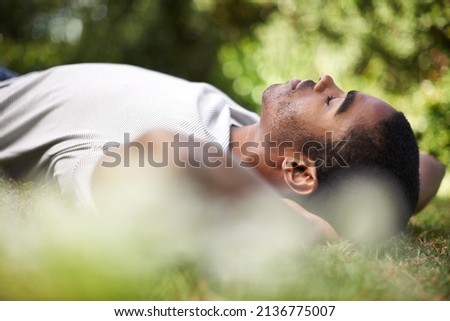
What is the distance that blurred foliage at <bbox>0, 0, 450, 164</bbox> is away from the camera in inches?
182

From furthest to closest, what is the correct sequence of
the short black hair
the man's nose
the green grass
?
the man's nose → the short black hair → the green grass

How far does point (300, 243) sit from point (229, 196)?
29cm

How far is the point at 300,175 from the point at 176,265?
0.85m

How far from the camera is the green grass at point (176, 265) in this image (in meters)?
1.63

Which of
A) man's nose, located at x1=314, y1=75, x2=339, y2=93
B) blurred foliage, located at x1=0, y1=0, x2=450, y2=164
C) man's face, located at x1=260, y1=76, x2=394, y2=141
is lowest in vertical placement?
blurred foliage, located at x1=0, y1=0, x2=450, y2=164

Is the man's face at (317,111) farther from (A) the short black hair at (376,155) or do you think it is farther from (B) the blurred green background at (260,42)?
(B) the blurred green background at (260,42)

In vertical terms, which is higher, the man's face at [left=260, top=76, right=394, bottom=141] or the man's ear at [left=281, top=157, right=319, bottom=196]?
the man's face at [left=260, top=76, right=394, bottom=141]

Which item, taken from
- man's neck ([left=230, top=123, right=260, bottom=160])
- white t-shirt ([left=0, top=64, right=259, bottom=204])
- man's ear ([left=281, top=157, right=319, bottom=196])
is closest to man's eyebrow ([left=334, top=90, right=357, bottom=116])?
man's ear ([left=281, top=157, right=319, bottom=196])

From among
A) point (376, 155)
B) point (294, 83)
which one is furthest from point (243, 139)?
point (376, 155)

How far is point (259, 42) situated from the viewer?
644 centimetres

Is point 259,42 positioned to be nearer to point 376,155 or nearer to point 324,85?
point 324,85

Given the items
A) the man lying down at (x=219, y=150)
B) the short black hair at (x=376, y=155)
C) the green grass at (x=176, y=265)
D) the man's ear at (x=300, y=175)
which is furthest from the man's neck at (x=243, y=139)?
the green grass at (x=176, y=265)

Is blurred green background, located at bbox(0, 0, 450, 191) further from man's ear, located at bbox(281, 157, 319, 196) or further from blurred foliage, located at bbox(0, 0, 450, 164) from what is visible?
man's ear, located at bbox(281, 157, 319, 196)
